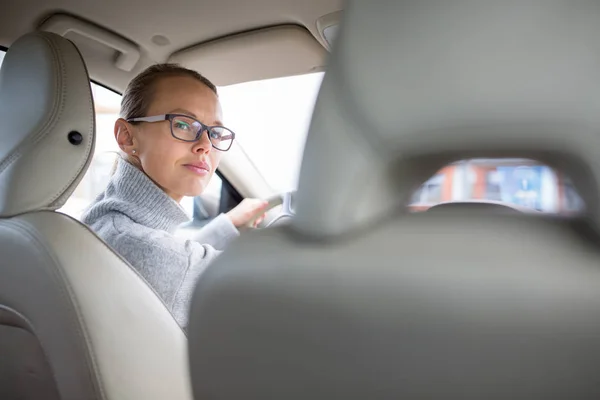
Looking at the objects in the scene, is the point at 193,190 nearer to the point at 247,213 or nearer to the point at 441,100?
the point at 247,213

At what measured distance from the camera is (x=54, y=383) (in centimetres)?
126

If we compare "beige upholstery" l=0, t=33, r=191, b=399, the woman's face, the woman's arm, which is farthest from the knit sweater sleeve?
the woman's arm

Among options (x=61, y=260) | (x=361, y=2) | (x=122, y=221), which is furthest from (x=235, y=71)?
(x=361, y=2)

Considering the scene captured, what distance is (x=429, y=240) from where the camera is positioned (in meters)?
0.58

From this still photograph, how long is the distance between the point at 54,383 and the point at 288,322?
847 mm

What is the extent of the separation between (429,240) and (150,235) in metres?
1.00

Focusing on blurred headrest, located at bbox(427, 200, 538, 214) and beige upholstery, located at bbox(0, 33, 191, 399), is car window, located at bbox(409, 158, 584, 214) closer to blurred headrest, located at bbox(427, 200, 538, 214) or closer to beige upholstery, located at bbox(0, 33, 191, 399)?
blurred headrest, located at bbox(427, 200, 538, 214)

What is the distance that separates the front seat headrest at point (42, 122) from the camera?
4.15 ft

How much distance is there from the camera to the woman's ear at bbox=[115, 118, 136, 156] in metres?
1.71

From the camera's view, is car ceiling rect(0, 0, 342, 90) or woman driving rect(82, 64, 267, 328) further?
car ceiling rect(0, 0, 342, 90)

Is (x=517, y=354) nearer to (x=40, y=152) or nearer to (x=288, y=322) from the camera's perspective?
(x=288, y=322)

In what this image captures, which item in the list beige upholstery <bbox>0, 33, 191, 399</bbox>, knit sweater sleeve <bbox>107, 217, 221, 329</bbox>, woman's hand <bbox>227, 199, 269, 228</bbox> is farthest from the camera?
woman's hand <bbox>227, 199, 269, 228</bbox>

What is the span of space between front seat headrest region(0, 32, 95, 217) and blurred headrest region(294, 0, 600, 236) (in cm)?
84

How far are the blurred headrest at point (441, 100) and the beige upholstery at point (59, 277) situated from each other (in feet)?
2.31
